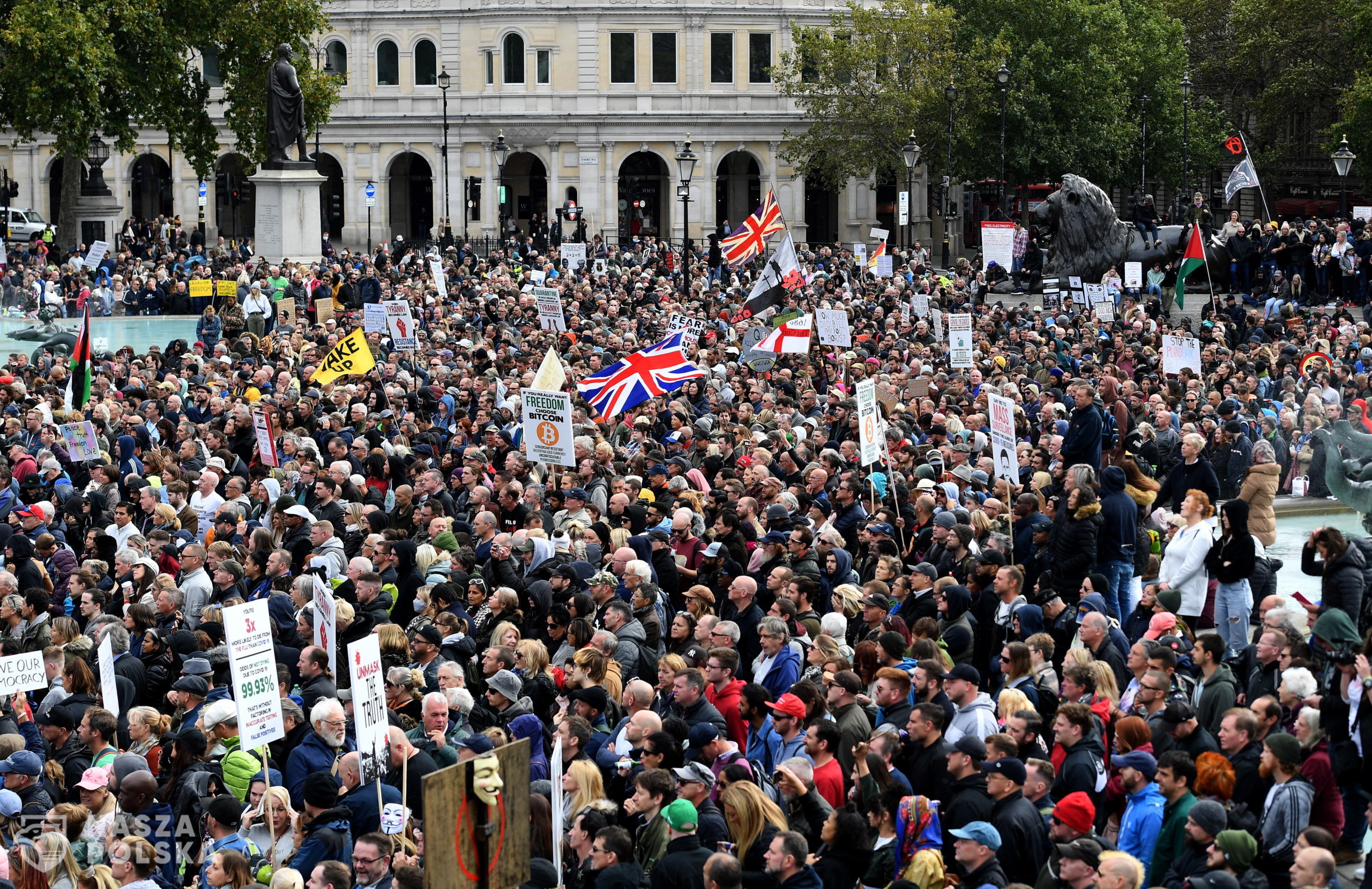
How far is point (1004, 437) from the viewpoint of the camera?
622 inches

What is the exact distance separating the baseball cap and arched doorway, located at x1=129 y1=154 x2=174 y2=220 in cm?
7229

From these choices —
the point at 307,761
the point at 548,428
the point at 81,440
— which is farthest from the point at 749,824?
the point at 81,440

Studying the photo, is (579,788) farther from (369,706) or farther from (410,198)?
(410,198)

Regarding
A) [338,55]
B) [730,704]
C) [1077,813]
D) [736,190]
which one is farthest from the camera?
[736,190]

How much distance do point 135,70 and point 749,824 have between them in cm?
4794

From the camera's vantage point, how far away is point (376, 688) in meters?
9.59

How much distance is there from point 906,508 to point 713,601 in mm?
3629

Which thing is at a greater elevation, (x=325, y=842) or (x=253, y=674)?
(x=253, y=674)

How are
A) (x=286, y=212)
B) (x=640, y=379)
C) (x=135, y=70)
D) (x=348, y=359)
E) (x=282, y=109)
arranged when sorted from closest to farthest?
(x=640, y=379) → (x=348, y=359) → (x=282, y=109) → (x=286, y=212) → (x=135, y=70)

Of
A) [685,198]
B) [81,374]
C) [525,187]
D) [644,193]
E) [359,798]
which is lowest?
[359,798]

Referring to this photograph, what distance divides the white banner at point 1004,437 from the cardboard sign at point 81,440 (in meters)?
9.16

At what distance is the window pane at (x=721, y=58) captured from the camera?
72.4 metres

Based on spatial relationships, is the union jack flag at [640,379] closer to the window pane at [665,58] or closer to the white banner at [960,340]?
the white banner at [960,340]

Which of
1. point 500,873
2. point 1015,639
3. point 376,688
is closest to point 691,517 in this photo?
point 1015,639
